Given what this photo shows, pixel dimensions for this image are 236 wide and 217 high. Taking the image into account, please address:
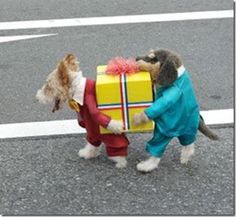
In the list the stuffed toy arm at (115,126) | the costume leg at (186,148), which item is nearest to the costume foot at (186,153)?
the costume leg at (186,148)

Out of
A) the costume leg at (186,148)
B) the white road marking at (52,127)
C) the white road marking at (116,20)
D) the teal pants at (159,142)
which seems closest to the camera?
the teal pants at (159,142)

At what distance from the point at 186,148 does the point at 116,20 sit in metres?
3.46

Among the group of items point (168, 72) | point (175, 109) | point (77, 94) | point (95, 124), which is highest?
point (168, 72)

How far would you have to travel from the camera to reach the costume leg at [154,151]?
3.50 metres

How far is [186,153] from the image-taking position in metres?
3.65

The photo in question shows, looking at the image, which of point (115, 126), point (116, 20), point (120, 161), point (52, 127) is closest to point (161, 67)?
point (115, 126)

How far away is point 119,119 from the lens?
3406mm

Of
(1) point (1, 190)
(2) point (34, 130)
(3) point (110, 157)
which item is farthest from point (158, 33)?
(1) point (1, 190)

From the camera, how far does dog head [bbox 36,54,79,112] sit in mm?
3338

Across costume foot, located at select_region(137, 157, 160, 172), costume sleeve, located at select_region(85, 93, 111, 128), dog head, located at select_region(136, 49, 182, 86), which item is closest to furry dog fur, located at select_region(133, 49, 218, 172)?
dog head, located at select_region(136, 49, 182, 86)

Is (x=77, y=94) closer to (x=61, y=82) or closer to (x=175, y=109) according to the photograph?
(x=61, y=82)

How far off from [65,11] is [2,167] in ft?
12.7

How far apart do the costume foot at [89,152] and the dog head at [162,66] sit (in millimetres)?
668

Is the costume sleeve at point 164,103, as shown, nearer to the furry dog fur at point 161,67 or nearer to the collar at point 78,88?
the furry dog fur at point 161,67
